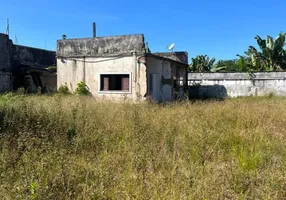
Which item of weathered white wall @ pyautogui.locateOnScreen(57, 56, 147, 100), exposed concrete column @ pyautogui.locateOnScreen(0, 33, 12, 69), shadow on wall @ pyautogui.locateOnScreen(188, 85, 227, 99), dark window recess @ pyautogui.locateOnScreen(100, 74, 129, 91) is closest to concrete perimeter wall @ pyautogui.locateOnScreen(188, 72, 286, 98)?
shadow on wall @ pyautogui.locateOnScreen(188, 85, 227, 99)

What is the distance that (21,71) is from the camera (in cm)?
2097

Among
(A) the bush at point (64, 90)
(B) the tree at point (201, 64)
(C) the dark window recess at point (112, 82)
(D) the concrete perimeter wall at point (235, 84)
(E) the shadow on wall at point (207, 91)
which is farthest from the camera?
(B) the tree at point (201, 64)

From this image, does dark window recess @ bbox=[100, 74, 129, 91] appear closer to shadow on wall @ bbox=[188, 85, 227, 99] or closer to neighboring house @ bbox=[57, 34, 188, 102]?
neighboring house @ bbox=[57, 34, 188, 102]

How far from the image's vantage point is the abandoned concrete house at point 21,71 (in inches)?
757

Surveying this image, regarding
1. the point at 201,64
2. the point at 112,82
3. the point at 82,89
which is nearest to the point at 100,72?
the point at 112,82

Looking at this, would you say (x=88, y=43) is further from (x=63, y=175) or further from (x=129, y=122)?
(x=63, y=175)

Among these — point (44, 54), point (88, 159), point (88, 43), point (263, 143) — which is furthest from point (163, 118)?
point (44, 54)

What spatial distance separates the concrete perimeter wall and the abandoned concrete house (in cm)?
1270

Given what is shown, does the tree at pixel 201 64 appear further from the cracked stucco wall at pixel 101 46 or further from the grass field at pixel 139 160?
the grass field at pixel 139 160

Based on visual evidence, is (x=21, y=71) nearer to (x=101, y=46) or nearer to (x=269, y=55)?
(x=101, y=46)

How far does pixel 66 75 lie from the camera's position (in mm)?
16438

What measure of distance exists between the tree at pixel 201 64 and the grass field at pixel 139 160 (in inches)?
907

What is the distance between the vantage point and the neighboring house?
14.7 meters

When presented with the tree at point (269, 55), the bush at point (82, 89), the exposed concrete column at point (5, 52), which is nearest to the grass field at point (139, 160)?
the bush at point (82, 89)
